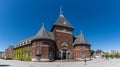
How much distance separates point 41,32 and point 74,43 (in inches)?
544

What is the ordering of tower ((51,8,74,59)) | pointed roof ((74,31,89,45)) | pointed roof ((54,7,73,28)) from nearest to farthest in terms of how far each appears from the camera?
1. tower ((51,8,74,59))
2. pointed roof ((54,7,73,28))
3. pointed roof ((74,31,89,45))

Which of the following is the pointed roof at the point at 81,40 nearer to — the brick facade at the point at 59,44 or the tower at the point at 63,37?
the brick facade at the point at 59,44

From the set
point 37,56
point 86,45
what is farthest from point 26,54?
point 86,45

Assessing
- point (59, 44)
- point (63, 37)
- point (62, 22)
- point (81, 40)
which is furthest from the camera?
point (81, 40)

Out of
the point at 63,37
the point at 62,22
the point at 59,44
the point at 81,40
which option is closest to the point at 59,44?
the point at 59,44

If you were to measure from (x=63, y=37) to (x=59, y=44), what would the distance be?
3.06 m

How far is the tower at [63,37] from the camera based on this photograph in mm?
48562

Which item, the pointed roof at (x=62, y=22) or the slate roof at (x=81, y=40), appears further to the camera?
the slate roof at (x=81, y=40)

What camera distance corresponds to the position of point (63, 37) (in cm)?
4966

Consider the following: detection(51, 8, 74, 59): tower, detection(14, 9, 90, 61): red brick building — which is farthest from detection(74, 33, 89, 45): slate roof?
detection(51, 8, 74, 59): tower

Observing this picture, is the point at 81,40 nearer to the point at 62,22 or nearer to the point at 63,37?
the point at 63,37

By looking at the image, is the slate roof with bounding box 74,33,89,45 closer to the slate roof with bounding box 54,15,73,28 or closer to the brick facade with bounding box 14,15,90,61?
the brick facade with bounding box 14,15,90,61

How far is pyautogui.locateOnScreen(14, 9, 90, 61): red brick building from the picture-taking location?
1699 inches

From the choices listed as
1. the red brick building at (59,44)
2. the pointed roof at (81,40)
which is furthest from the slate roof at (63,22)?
the pointed roof at (81,40)
